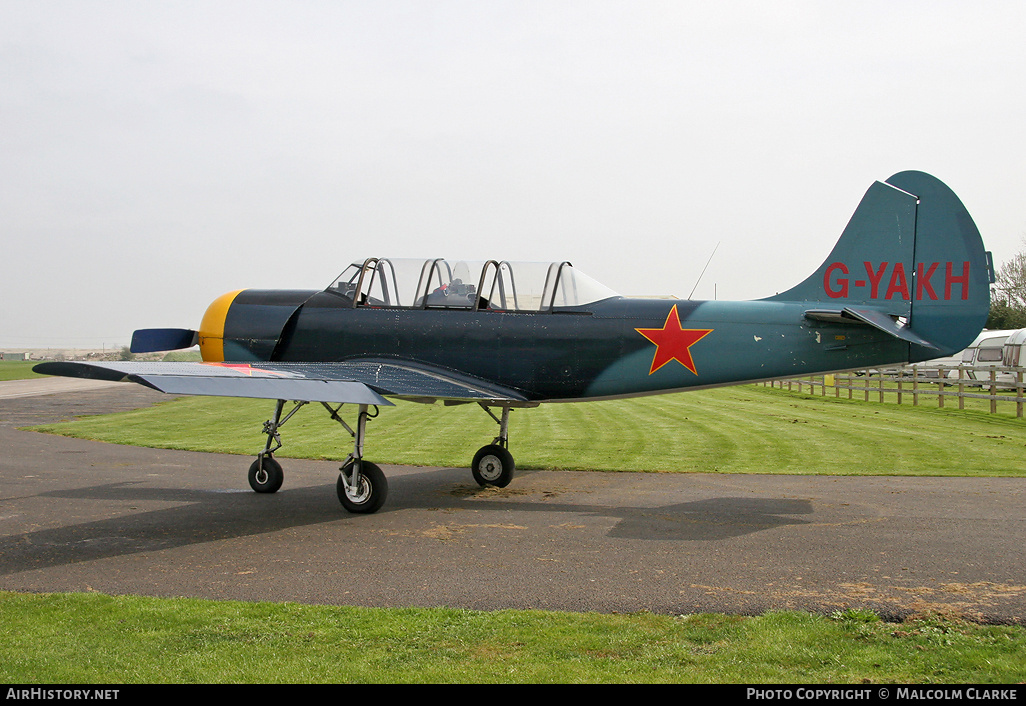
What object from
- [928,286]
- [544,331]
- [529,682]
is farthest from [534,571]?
[928,286]

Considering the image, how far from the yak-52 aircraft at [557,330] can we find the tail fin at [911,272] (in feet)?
0.06

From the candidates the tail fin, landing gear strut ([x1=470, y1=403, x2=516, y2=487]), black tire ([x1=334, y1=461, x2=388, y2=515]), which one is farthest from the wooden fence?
black tire ([x1=334, y1=461, x2=388, y2=515])

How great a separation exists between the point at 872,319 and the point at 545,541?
4879 mm

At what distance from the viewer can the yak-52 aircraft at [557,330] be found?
9.41m

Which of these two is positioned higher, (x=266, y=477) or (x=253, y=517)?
(x=266, y=477)

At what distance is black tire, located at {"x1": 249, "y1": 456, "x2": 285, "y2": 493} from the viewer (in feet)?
35.6

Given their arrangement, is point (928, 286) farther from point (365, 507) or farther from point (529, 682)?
point (529, 682)

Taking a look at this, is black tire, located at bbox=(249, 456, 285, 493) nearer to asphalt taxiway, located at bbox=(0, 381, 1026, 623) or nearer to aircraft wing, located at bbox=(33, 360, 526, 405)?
asphalt taxiway, located at bbox=(0, 381, 1026, 623)

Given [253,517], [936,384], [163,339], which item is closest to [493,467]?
[253,517]

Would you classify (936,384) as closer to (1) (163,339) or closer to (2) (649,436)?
(2) (649,436)

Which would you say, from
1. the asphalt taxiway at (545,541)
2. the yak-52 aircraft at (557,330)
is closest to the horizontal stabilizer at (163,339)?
the yak-52 aircraft at (557,330)

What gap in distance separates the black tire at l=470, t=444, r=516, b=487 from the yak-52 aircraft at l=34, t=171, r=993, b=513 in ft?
0.07

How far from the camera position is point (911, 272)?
9.68 meters

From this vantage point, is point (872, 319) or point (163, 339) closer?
point (872, 319)
